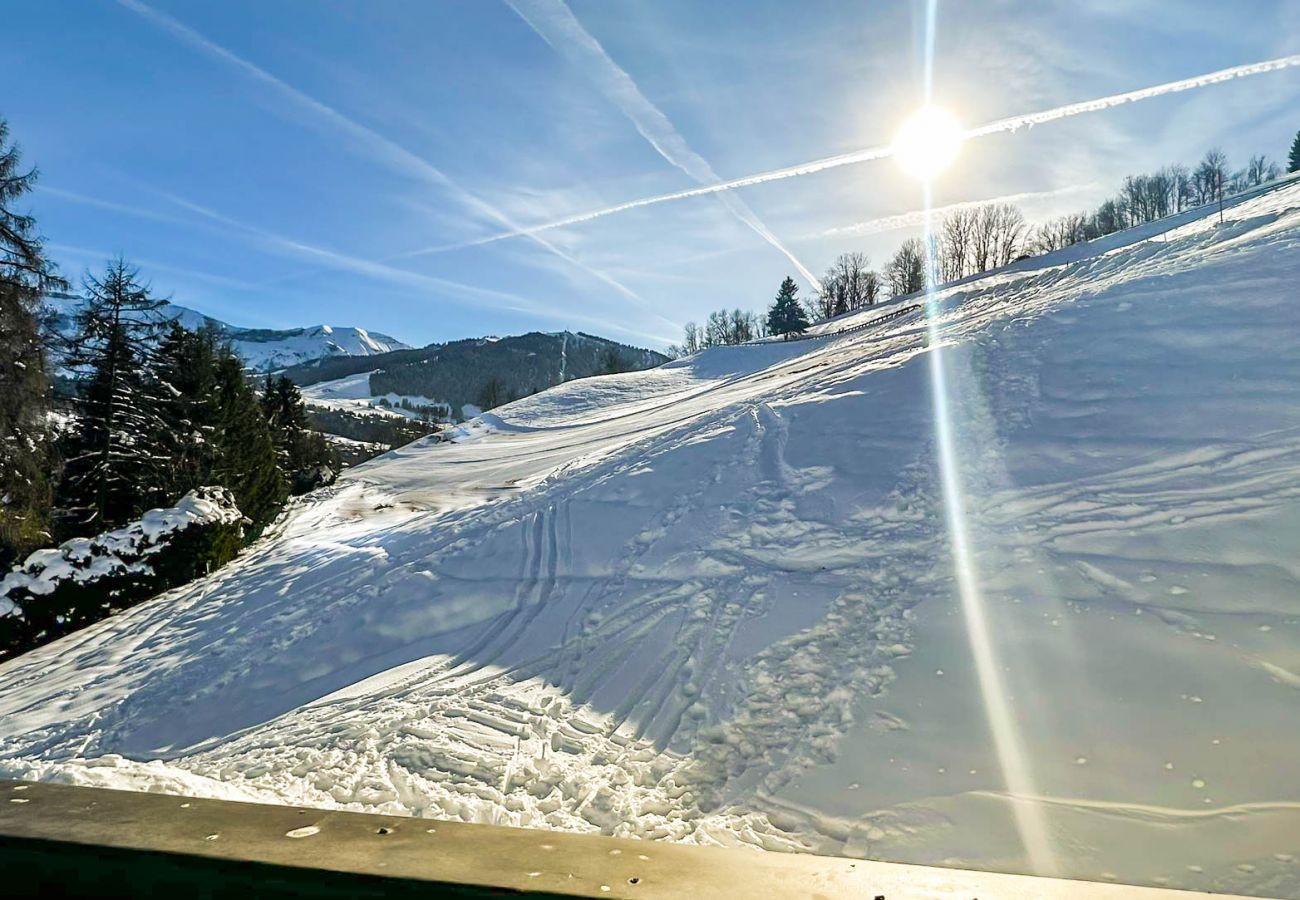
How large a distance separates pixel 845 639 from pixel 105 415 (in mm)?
19685

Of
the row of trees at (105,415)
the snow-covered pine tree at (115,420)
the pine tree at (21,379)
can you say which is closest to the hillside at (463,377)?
the row of trees at (105,415)

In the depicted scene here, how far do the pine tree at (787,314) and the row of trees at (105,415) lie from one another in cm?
4587

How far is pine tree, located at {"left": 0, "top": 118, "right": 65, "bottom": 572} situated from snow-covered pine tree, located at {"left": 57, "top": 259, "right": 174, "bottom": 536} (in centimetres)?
152

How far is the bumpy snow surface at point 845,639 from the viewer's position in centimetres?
357

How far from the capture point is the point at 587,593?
7539 millimetres

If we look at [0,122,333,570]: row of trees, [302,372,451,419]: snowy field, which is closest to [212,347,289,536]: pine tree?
[0,122,333,570]: row of trees

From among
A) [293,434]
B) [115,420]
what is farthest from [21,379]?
[293,434]

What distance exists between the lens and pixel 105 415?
1672cm

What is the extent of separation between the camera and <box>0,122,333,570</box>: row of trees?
13.8 meters

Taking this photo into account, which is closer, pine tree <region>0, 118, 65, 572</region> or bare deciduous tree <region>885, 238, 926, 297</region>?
pine tree <region>0, 118, 65, 572</region>

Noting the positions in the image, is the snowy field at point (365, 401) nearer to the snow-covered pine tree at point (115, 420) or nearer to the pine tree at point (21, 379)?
the snow-covered pine tree at point (115, 420)

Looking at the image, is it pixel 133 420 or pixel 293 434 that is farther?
pixel 293 434

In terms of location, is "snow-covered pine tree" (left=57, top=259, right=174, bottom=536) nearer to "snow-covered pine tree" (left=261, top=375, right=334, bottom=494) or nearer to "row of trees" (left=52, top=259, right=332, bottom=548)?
"row of trees" (left=52, top=259, right=332, bottom=548)

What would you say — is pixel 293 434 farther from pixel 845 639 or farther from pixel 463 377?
pixel 463 377
